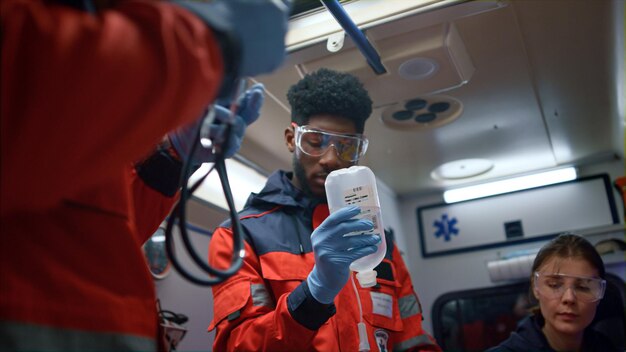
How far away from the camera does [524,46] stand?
323cm

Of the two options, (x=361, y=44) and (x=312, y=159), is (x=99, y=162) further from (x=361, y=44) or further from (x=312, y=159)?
(x=361, y=44)

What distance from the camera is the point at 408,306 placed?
7.33 feet

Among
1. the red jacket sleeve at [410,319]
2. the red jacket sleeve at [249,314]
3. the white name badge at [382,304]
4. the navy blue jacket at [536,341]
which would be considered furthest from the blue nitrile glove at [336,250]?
the navy blue jacket at [536,341]

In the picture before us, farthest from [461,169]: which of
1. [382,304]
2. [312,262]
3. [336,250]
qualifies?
[336,250]

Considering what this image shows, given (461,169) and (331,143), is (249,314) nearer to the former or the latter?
(331,143)

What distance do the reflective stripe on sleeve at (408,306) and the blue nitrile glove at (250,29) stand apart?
1.50m

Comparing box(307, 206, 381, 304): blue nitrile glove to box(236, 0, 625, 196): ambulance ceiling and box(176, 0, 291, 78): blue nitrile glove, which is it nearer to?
box(176, 0, 291, 78): blue nitrile glove

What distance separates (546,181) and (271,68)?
4801 mm

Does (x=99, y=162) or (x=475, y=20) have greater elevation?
(x=475, y=20)

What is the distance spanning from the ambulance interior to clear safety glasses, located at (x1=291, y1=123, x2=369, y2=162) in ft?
1.85

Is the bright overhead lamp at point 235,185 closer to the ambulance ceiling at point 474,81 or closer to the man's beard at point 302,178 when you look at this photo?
the ambulance ceiling at point 474,81

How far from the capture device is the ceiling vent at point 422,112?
3684mm

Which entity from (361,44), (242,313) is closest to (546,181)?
(361,44)

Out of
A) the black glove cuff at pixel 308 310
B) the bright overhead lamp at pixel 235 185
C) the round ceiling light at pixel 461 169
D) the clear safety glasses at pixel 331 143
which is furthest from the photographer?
the round ceiling light at pixel 461 169
